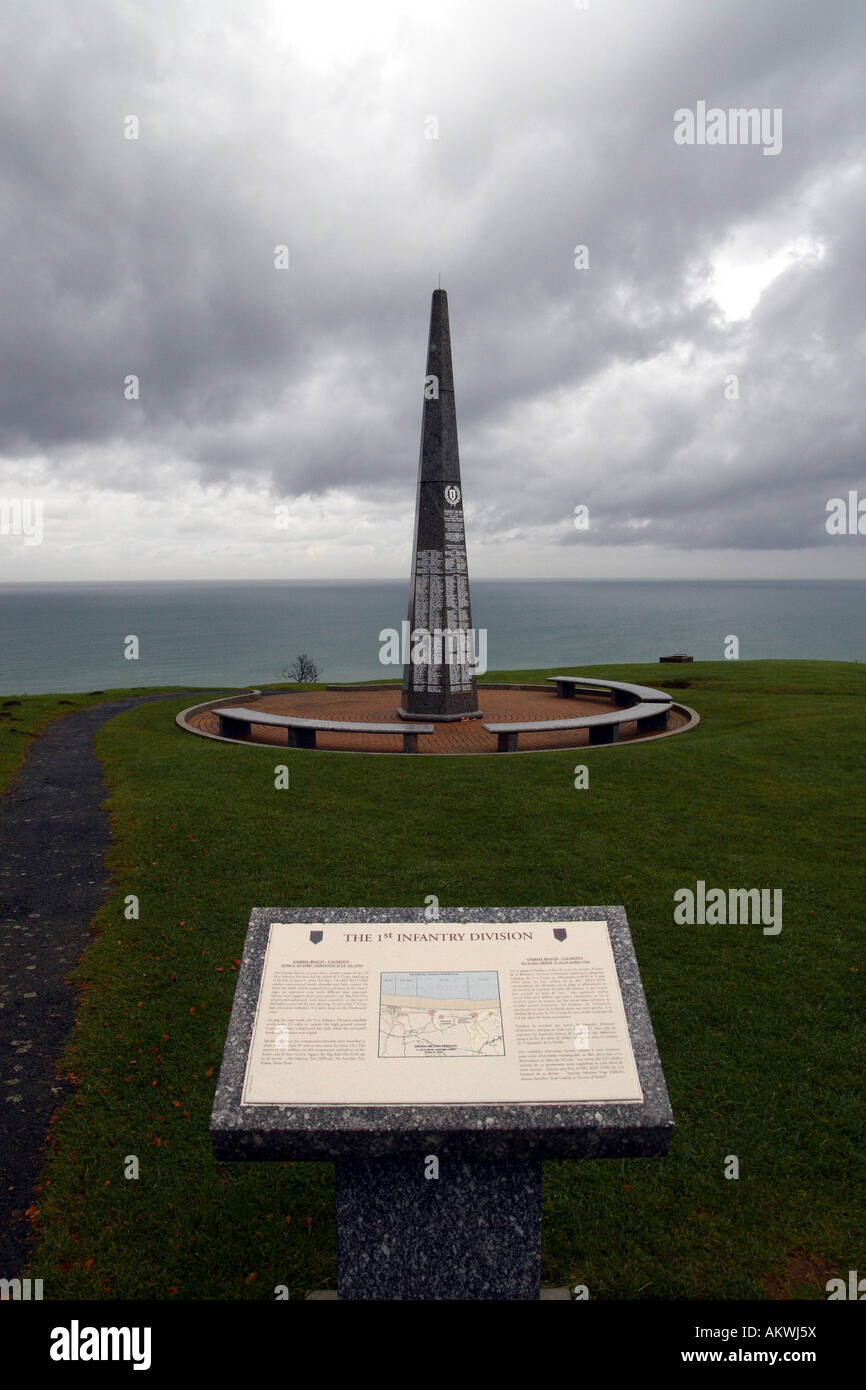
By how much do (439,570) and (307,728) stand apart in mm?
4433

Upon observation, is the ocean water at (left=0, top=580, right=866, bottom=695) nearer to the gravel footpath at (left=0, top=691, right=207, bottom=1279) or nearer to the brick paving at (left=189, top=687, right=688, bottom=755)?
the brick paving at (left=189, top=687, right=688, bottom=755)

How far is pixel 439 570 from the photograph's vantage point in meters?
16.5

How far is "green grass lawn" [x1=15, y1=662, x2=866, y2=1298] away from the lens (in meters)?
3.93

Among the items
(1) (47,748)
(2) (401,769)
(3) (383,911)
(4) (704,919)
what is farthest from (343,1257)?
(1) (47,748)

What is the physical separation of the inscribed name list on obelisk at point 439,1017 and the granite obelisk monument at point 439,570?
1278 centimetres

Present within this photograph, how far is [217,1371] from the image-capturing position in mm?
3416

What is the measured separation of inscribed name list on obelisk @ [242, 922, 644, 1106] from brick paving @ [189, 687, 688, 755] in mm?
10532

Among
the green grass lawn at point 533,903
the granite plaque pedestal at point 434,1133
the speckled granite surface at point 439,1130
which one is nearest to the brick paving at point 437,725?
the green grass lawn at point 533,903

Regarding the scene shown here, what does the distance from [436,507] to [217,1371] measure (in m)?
14.6

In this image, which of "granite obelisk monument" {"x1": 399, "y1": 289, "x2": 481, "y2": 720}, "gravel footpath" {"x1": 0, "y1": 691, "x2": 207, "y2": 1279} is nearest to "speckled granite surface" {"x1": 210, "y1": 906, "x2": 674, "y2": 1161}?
"gravel footpath" {"x1": 0, "y1": 691, "x2": 207, "y2": 1279}

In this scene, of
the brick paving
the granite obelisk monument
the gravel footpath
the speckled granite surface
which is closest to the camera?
the speckled granite surface

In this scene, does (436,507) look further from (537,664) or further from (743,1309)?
(537,664)

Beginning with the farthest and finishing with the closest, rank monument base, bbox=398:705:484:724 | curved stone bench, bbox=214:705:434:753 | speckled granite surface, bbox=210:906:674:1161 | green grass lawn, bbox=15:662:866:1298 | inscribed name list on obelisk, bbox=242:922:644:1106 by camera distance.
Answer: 1. monument base, bbox=398:705:484:724
2. curved stone bench, bbox=214:705:434:753
3. green grass lawn, bbox=15:662:866:1298
4. inscribed name list on obelisk, bbox=242:922:644:1106
5. speckled granite surface, bbox=210:906:674:1161

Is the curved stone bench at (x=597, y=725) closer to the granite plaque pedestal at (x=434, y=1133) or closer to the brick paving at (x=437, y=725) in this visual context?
the brick paving at (x=437, y=725)
